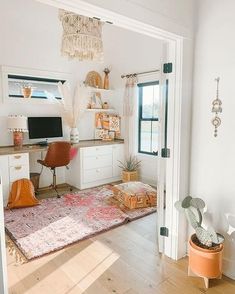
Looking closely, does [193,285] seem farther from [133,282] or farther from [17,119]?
[17,119]

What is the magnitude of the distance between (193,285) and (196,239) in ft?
1.16

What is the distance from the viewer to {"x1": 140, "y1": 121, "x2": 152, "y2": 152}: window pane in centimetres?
482

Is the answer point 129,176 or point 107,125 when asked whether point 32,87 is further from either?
point 129,176

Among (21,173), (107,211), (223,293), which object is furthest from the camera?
(21,173)

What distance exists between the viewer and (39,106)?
4422mm

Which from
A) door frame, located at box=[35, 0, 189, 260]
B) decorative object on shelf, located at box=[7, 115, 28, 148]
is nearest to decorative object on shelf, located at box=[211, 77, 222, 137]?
door frame, located at box=[35, 0, 189, 260]

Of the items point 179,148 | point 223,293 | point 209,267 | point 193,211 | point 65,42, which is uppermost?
point 65,42

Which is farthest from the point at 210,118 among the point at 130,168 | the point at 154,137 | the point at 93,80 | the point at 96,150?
the point at 93,80

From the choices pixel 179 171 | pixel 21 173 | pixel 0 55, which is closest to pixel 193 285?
pixel 179 171

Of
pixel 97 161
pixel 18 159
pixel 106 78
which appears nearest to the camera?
pixel 18 159

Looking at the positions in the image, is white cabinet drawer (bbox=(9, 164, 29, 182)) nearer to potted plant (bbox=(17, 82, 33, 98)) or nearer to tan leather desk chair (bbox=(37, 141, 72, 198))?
tan leather desk chair (bbox=(37, 141, 72, 198))

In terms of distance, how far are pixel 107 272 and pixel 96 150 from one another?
105 inches

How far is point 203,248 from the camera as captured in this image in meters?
1.93

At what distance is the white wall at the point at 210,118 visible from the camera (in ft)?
6.40
